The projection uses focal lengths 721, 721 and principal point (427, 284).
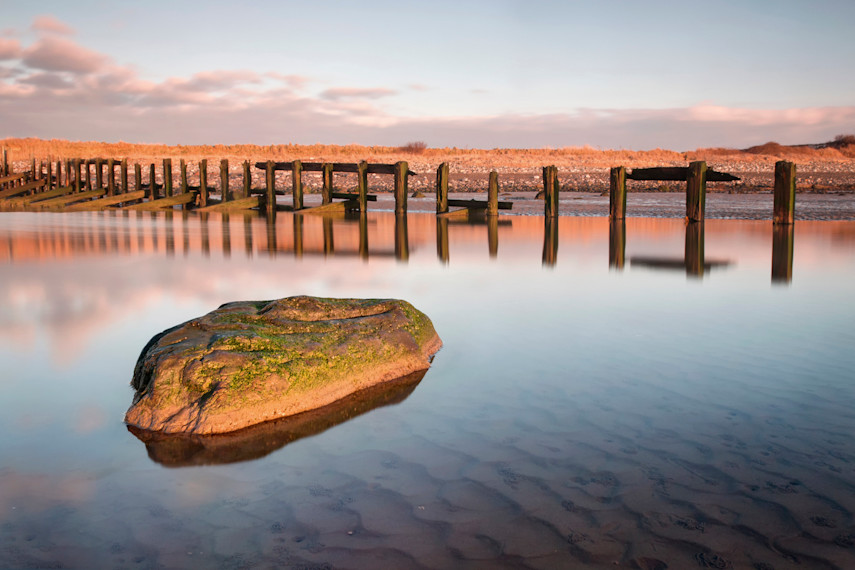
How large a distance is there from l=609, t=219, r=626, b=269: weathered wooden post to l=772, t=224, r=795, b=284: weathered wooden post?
2329 millimetres

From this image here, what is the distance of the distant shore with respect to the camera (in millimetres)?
39250

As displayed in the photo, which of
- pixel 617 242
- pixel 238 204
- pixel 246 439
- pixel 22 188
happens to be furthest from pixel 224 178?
pixel 246 439

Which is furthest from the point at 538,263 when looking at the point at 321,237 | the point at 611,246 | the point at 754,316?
the point at 321,237

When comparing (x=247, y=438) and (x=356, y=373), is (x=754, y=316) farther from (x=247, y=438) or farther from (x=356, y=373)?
(x=247, y=438)

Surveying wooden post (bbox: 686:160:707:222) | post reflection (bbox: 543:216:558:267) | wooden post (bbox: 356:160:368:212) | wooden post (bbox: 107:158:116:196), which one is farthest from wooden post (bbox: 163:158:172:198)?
wooden post (bbox: 686:160:707:222)

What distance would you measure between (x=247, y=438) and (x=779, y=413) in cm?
320

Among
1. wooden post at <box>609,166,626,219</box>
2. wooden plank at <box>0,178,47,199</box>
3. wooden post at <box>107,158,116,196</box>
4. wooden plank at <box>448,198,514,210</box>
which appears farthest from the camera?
wooden plank at <box>0,178,47,199</box>

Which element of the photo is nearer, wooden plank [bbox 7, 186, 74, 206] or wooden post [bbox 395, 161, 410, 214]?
wooden post [bbox 395, 161, 410, 214]

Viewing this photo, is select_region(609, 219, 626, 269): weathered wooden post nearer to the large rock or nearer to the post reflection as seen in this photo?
the post reflection

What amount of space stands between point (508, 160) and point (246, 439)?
5375cm

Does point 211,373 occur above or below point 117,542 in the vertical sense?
above

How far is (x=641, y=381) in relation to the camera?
516cm

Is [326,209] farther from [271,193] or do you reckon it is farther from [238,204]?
[238,204]

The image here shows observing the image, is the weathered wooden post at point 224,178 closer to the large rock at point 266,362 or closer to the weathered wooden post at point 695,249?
the weathered wooden post at point 695,249
